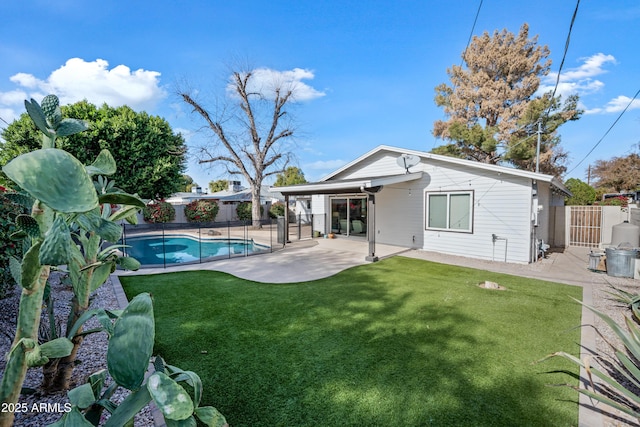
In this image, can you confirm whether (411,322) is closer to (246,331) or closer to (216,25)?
(246,331)

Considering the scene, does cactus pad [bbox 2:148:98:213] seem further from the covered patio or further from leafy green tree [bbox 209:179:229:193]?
leafy green tree [bbox 209:179:229:193]

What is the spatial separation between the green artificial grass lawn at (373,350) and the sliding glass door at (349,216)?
7356 mm

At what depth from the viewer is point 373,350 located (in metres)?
3.86

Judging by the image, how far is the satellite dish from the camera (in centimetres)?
1128

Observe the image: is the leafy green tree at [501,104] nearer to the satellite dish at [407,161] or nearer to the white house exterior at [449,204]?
the white house exterior at [449,204]

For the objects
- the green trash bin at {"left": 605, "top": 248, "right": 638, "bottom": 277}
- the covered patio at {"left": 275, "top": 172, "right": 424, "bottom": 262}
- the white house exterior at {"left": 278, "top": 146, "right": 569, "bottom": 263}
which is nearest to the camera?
the green trash bin at {"left": 605, "top": 248, "right": 638, "bottom": 277}

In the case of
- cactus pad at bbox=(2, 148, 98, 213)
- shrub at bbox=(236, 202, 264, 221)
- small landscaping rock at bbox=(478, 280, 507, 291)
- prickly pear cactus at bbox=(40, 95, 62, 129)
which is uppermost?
prickly pear cactus at bbox=(40, 95, 62, 129)

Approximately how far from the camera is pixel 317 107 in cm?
1962

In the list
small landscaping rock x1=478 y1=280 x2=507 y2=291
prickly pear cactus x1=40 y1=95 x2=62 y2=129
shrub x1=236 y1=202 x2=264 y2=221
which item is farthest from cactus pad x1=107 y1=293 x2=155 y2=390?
shrub x1=236 y1=202 x2=264 y2=221

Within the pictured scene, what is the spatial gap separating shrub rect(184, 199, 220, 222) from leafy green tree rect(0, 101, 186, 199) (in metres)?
4.53

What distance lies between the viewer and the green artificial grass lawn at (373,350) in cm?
275

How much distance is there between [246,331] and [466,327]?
344 centimetres

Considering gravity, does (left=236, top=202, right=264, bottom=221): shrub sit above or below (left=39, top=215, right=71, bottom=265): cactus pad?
below

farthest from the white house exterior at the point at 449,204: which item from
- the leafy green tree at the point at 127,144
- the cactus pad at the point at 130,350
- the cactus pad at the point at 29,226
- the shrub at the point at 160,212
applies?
the shrub at the point at 160,212
